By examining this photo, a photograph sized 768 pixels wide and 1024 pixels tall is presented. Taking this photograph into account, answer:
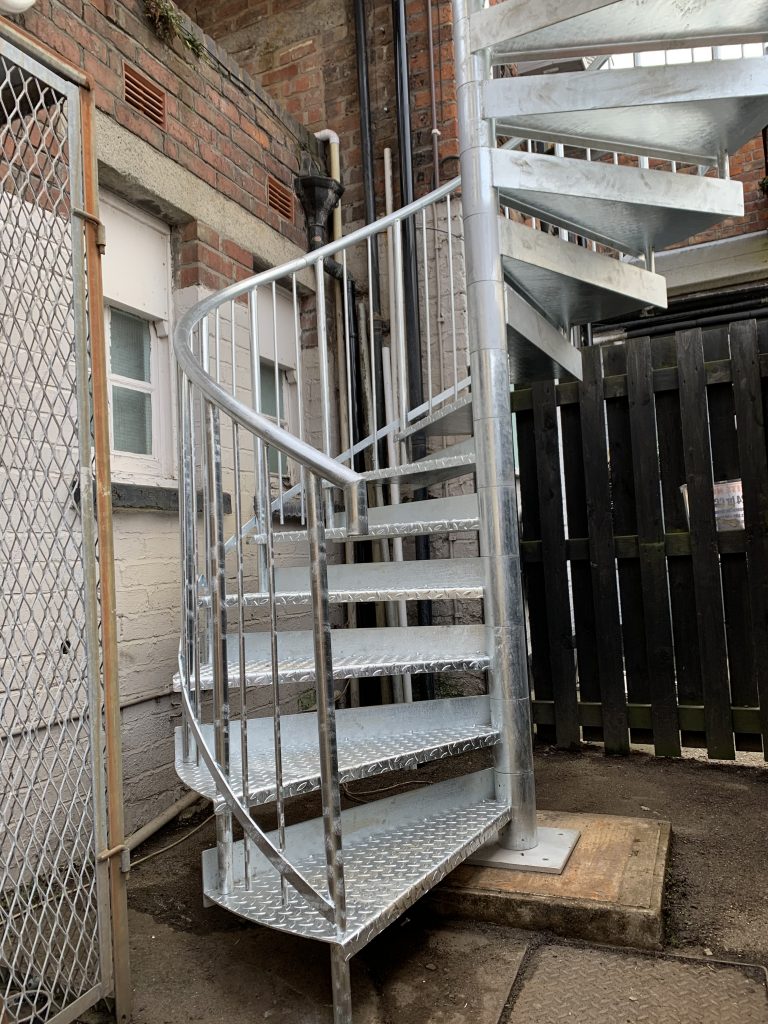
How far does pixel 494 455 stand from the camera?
2.28m

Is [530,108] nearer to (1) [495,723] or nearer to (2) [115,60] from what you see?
(2) [115,60]

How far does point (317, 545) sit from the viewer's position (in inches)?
58.6

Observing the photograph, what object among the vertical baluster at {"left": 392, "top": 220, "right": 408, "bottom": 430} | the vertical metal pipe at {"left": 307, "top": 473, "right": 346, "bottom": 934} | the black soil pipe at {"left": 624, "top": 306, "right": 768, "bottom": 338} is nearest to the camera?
the vertical metal pipe at {"left": 307, "top": 473, "right": 346, "bottom": 934}

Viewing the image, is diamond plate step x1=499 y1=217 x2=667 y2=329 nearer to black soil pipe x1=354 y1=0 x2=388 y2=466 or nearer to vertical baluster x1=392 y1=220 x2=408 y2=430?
vertical baluster x1=392 y1=220 x2=408 y2=430

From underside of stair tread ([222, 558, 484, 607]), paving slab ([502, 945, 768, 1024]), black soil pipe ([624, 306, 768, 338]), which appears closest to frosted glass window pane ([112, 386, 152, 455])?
underside of stair tread ([222, 558, 484, 607])

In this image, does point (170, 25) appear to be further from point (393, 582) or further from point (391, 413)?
point (393, 582)

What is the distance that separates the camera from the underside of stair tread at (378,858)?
1581 mm

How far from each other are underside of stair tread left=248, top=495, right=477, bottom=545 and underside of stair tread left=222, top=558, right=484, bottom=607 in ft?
0.39

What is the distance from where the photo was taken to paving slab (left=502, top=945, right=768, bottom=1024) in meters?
1.56

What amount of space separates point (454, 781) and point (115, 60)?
2.87 meters

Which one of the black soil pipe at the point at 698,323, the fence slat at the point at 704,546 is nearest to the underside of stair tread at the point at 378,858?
the fence slat at the point at 704,546

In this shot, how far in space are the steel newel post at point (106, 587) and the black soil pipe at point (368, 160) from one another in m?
2.49

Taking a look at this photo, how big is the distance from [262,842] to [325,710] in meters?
0.35

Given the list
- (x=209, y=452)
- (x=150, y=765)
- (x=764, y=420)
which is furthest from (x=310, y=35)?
(x=150, y=765)
